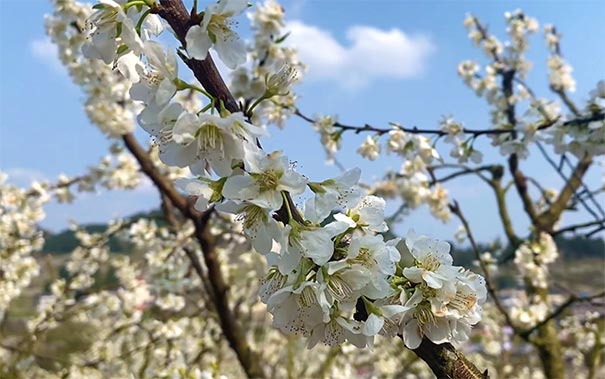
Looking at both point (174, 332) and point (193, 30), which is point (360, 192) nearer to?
point (193, 30)

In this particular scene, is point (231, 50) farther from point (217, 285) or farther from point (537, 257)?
point (537, 257)

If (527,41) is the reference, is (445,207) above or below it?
below

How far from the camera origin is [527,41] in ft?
15.2

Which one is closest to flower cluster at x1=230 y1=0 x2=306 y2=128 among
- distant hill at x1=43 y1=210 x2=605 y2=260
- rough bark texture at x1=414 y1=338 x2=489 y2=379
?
distant hill at x1=43 y1=210 x2=605 y2=260

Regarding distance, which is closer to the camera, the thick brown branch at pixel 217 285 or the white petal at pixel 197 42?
the white petal at pixel 197 42

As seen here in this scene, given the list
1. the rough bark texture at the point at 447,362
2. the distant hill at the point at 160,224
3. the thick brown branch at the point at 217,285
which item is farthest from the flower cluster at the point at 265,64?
the rough bark texture at the point at 447,362

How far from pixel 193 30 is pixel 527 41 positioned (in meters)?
4.53

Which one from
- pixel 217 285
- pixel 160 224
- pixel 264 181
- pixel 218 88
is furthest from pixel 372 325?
pixel 160 224

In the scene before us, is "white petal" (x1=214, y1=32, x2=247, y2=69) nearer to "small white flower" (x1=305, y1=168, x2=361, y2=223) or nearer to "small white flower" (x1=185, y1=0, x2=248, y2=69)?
"small white flower" (x1=185, y1=0, x2=248, y2=69)

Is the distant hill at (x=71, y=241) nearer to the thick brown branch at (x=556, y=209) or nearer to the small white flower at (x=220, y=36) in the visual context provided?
the thick brown branch at (x=556, y=209)

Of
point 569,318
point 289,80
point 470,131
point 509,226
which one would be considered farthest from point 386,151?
point 569,318

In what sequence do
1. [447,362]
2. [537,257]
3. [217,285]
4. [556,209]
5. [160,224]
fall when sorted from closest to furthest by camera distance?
[447,362], [217,285], [537,257], [556,209], [160,224]

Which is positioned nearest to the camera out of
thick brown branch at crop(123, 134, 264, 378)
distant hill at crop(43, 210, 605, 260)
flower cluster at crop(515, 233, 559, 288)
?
thick brown branch at crop(123, 134, 264, 378)

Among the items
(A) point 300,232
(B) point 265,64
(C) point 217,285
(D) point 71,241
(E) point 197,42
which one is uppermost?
(D) point 71,241
